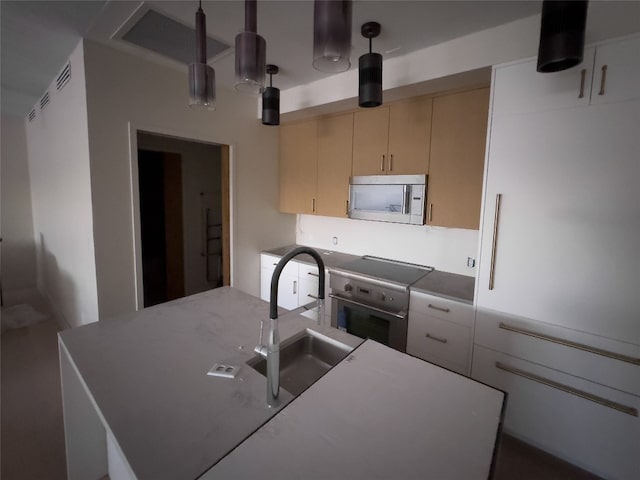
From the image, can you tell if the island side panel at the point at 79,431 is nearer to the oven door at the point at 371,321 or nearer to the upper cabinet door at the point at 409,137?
the oven door at the point at 371,321

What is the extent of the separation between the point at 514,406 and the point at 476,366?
29 centimetres

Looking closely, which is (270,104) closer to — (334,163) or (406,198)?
(334,163)

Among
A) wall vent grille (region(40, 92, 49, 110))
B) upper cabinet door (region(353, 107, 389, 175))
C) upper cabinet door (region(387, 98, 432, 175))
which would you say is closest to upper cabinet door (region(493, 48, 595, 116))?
upper cabinet door (region(387, 98, 432, 175))

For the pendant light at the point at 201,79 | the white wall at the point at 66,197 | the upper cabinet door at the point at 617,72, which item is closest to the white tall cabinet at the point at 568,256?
the upper cabinet door at the point at 617,72

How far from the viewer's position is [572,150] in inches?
58.9

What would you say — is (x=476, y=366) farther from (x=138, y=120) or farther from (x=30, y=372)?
(x=30, y=372)

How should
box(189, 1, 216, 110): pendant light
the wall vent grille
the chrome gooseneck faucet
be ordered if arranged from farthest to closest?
the wall vent grille, box(189, 1, 216, 110): pendant light, the chrome gooseneck faucet

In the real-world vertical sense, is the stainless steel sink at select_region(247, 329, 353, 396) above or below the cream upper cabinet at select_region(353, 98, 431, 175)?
below

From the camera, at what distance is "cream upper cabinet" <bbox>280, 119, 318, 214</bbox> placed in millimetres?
2984

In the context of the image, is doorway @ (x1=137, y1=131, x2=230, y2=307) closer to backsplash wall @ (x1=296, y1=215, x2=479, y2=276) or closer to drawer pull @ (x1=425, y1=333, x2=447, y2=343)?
backsplash wall @ (x1=296, y1=215, x2=479, y2=276)

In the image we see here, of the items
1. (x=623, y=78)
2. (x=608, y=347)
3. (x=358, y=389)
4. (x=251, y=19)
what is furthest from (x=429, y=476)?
(x=623, y=78)

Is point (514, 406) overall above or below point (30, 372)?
above

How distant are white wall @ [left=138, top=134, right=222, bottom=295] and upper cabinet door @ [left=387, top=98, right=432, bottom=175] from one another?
235cm

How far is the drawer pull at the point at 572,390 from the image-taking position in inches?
58.2
